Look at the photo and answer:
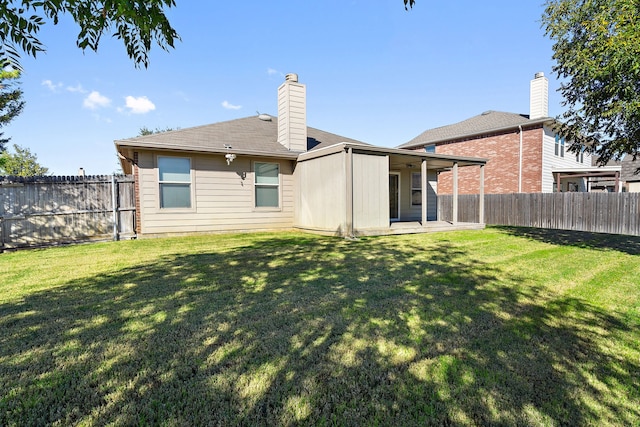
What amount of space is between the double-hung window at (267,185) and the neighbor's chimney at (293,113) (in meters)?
1.07

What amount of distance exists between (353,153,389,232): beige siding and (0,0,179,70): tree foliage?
6.70 meters

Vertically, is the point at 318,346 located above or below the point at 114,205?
below

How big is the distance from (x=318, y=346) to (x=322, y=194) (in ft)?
24.2

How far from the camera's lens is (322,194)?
9758mm

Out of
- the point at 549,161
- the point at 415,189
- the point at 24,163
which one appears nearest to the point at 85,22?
the point at 415,189

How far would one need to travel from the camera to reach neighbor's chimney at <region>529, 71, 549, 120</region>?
16.5 meters

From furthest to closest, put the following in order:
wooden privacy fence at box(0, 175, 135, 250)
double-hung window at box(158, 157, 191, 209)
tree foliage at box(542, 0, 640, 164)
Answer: double-hung window at box(158, 157, 191, 209) < wooden privacy fence at box(0, 175, 135, 250) < tree foliage at box(542, 0, 640, 164)

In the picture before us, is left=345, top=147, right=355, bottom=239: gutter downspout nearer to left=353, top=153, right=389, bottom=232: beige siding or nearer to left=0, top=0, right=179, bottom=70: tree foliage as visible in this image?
left=353, top=153, right=389, bottom=232: beige siding

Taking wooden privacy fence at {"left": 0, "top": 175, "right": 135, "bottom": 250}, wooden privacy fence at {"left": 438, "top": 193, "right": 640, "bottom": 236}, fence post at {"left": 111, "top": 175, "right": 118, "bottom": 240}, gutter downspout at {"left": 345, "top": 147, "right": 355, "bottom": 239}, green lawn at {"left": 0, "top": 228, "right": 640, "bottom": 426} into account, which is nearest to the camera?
green lawn at {"left": 0, "top": 228, "right": 640, "bottom": 426}

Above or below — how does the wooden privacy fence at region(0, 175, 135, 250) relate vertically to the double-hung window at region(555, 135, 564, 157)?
below

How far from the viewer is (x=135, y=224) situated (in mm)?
9531

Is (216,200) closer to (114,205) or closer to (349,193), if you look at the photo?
(114,205)

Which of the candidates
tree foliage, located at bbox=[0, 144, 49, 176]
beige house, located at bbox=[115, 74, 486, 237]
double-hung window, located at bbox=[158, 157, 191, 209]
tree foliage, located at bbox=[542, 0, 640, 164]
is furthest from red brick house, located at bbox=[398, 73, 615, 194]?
tree foliage, located at bbox=[0, 144, 49, 176]

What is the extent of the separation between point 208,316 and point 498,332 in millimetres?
2718
